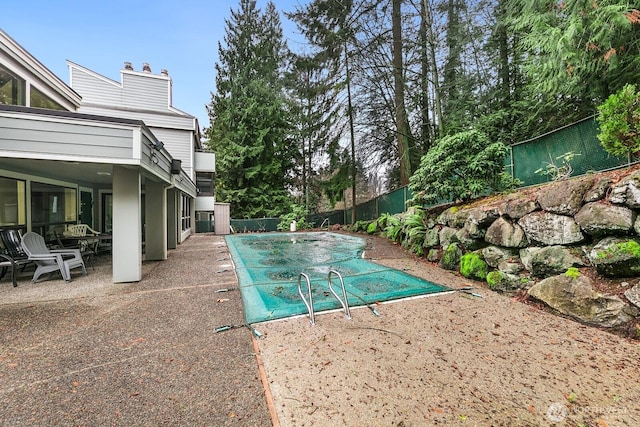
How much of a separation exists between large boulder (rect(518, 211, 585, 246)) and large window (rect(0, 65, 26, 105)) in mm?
9885

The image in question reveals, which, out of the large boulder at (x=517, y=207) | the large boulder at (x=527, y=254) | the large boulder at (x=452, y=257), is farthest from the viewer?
the large boulder at (x=452, y=257)

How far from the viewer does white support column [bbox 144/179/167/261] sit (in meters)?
7.06

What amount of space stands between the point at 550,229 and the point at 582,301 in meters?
1.15

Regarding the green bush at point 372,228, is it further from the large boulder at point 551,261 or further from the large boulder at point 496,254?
the large boulder at point 551,261

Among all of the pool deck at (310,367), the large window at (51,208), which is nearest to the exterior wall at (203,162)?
the large window at (51,208)

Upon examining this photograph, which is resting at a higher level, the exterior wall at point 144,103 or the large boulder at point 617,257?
the exterior wall at point 144,103

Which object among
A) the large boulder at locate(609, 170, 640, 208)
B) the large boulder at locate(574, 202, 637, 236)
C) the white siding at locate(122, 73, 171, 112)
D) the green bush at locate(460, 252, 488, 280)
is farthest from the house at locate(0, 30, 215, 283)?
the large boulder at locate(609, 170, 640, 208)

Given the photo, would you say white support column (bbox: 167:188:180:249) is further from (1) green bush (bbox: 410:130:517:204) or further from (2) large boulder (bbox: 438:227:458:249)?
(2) large boulder (bbox: 438:227:458:249)

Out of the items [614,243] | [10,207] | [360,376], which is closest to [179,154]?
[10,207]

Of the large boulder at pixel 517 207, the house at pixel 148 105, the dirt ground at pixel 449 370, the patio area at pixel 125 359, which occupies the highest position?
the house at pixel 148 105

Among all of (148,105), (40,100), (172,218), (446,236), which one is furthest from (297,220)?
(40,100)

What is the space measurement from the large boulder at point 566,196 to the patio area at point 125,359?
14.6 ft

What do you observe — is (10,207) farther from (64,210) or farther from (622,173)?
(622,173)

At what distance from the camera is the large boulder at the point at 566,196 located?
3.75m
